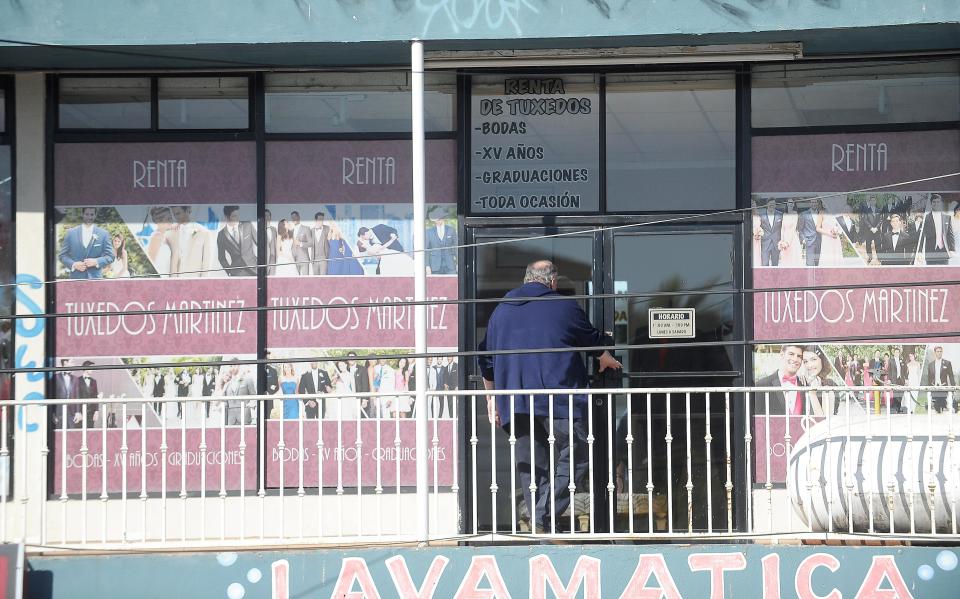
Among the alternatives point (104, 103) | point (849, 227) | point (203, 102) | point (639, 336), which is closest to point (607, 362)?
point (639, 336)

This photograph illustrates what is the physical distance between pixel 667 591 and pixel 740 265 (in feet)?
8.27

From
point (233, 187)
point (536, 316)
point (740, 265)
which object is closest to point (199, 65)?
point (233, 187)

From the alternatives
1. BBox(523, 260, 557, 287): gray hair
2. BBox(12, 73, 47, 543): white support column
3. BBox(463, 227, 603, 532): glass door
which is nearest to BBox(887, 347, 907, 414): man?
BBox(463, 227, 603, 532): glass door

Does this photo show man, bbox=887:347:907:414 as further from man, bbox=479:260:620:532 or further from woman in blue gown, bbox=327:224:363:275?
woman in blue gown, bbox=327:224:363:275

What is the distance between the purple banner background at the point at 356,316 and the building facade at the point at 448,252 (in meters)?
0.02

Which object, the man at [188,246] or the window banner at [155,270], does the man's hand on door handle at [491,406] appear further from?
the man at [188,246]

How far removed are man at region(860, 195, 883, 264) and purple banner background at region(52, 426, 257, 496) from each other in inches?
175

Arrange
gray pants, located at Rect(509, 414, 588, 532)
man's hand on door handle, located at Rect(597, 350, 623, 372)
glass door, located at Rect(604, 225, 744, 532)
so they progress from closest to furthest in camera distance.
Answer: gray pants, located at Rect(509, 414, 588, 532), man's hand on door handle, located at Rect(597, 350, 623, 372), glass door, located at Rect(604, 225, 744, 532)

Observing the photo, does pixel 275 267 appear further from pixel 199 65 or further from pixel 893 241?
pixel 893 241

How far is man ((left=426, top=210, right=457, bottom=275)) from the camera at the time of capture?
814 centimetres

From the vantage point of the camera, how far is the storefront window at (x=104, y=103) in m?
8.19

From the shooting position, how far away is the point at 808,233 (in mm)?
8016

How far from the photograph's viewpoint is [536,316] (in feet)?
24.2

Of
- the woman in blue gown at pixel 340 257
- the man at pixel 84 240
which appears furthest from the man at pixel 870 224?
the man at pixel 84 240
